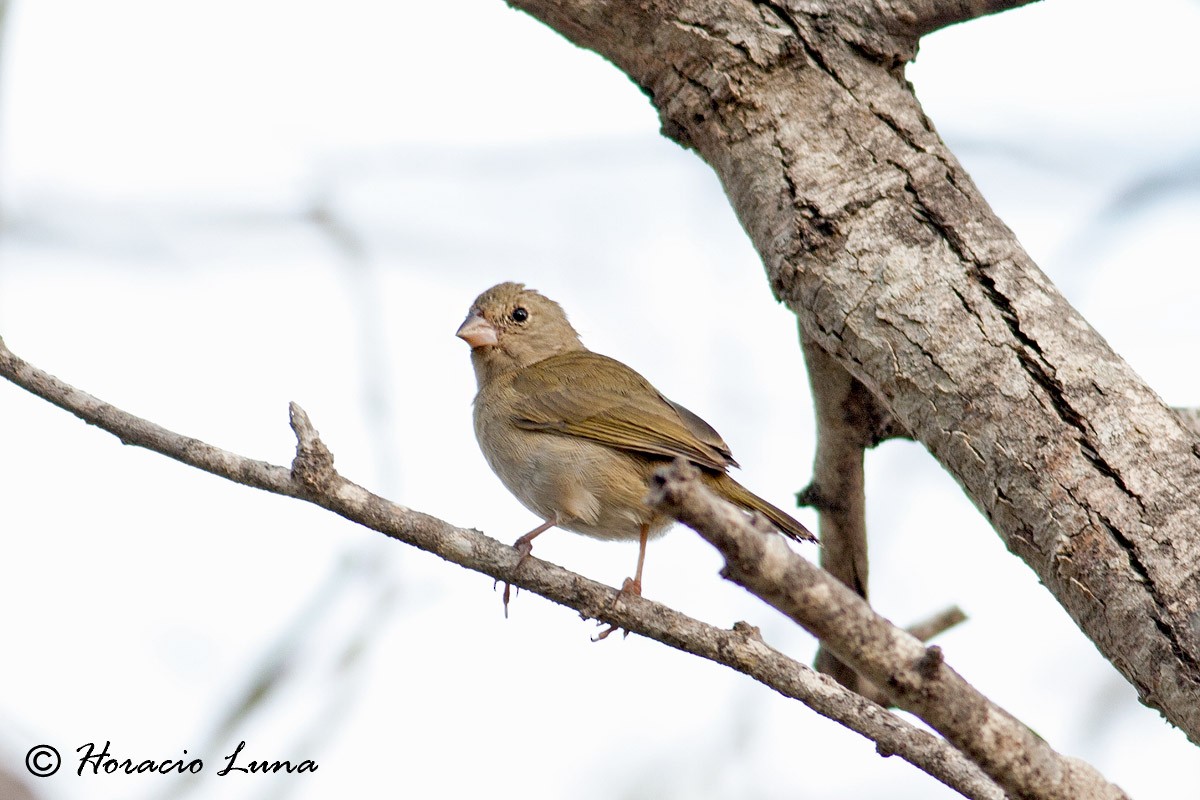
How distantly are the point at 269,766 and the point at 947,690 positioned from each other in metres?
2.46

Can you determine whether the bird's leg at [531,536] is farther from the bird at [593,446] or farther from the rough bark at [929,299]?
the rough bark at [929,299]

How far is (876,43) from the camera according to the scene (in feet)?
11.2

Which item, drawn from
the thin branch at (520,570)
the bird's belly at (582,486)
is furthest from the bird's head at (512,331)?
the thin branch at (520,570)

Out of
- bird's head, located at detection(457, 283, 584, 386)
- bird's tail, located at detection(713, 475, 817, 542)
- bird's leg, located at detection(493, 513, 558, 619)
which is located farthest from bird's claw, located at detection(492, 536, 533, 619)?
bird's head, located at detection(457, 283, 584, 386)

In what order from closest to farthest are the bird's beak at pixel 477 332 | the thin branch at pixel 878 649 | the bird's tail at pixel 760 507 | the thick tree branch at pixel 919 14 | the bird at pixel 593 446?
1. the thin branch at pixel 878 649
2. the thick tree branch at pixel 919 14
3. the bird's tail at pixel 760 507
4. the bird at pixel 593 446
5. the bird's beak at pixel 477 332

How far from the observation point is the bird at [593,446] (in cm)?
434

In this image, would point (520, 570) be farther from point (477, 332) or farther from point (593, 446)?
point (477, 332)

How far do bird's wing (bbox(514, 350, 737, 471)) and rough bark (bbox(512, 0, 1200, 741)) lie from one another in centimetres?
122

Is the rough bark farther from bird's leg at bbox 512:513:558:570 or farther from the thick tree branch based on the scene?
bird's leg at bbox 512:513:558:570

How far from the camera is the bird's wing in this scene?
445 cm

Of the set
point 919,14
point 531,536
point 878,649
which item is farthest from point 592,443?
point 878,649

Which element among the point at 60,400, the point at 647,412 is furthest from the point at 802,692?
the point at 647,412

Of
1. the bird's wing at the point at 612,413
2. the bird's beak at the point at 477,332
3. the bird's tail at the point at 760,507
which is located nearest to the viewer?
the bird's tail at the point at 760,507

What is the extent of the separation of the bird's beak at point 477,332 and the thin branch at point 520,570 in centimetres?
251
